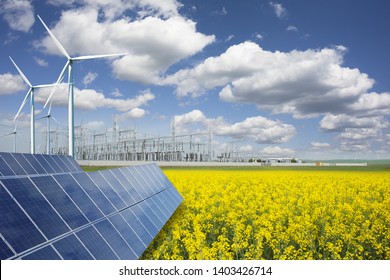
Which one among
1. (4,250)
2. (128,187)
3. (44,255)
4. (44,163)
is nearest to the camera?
(4,250)

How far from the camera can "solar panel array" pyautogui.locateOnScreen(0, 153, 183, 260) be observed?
259 inches

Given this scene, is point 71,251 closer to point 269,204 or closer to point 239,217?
point 239,217

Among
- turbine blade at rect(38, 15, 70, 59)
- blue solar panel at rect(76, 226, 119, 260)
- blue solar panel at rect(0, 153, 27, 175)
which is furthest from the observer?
turbine blade at rect(38, 15, 70, 59)

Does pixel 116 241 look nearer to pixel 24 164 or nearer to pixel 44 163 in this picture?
pixel 24 164

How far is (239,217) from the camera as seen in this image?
59.6ft

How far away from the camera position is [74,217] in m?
8.60

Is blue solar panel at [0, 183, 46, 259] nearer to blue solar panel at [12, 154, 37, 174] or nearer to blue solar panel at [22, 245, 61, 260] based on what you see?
blue solar panel at [22, 245, 61, 260]

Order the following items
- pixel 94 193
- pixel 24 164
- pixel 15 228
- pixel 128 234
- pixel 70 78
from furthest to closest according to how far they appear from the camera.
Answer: pixel 70 78 < pixel 24 164 < pixel 94 193 < pixel 128 234 < pixel 15 228

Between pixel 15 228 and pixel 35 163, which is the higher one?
pixel 35 163

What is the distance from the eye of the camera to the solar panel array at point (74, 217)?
659 centimetres

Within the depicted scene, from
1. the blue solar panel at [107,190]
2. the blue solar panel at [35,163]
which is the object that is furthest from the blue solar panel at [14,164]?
the blue solar panel at [107,190]

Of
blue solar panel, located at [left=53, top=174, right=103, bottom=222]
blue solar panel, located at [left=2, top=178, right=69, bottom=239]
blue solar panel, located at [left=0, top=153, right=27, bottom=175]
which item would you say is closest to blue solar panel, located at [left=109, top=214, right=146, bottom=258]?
blue solar panel, located at [left=53, top=174, right=103, bottom=222]

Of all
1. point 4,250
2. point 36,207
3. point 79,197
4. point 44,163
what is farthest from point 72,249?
point 44,163
